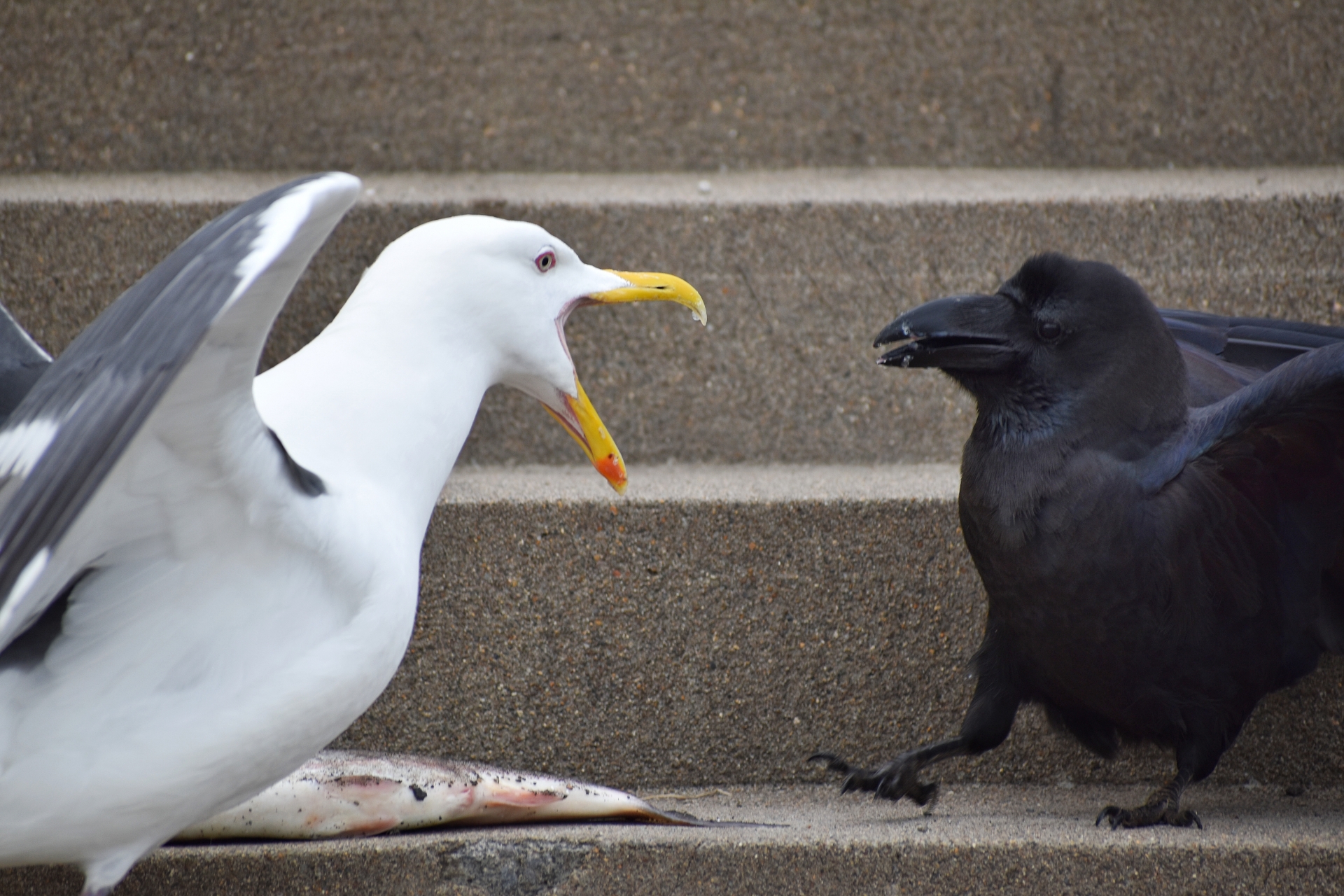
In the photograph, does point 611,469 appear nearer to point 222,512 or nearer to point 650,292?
point 650,292

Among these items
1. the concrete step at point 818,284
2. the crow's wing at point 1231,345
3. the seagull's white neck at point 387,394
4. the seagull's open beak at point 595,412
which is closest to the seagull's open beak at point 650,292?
the seagull's open beak at point 595,412

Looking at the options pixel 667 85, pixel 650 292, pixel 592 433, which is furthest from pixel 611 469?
pixel 667 85

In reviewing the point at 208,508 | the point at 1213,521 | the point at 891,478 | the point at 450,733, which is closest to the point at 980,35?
the point at 891,478

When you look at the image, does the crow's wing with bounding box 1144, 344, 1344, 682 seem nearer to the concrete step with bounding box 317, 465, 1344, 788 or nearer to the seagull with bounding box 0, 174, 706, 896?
the concrete step with bounding box 317, 465, 1344, 788

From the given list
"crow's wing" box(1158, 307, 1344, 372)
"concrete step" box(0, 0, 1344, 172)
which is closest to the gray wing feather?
"crow's wing" box(1158, 307, 1344, 372)

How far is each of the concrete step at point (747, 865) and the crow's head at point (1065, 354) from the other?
38 cm

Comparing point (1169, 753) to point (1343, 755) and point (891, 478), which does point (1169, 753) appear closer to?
point (1343, 755)

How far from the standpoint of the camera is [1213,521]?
112 centimetres

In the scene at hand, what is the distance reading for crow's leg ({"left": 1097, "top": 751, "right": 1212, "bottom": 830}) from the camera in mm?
1140

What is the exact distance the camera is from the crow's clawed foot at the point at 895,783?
4.01 ft

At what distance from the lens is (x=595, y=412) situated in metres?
1.10

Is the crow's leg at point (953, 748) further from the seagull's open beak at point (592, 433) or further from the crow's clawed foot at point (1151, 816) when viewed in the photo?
the seagull's open beak at point (592, 433)

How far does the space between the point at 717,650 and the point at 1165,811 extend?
47 centimetres

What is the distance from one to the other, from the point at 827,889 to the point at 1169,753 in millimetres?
480
